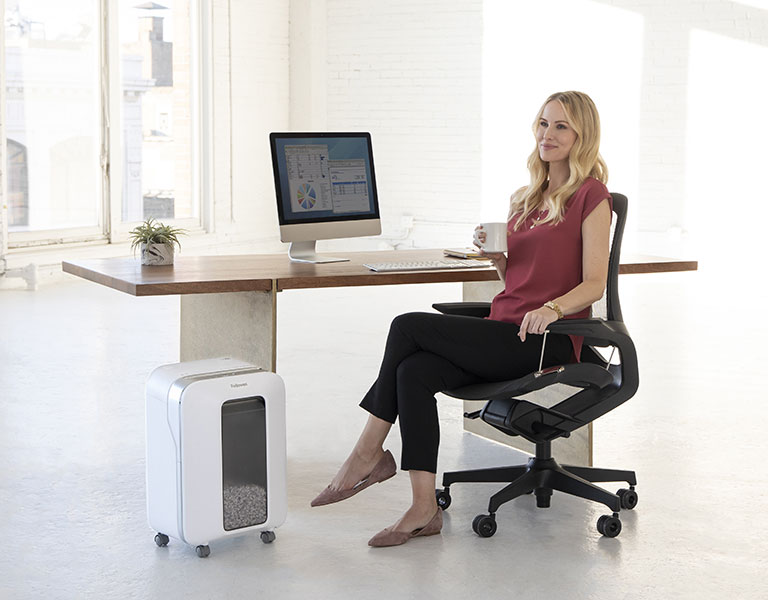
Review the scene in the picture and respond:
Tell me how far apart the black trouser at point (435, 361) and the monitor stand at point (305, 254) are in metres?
0.64

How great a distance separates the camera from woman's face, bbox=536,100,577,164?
2955 mm

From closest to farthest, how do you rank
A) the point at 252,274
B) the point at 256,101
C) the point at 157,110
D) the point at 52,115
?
the point at 252,274, the point at 52,115, the point at 157,110, the point at 256,101

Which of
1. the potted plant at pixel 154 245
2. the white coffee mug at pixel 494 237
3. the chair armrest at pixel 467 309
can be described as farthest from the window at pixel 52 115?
the white coffee mug at pixel 494 237

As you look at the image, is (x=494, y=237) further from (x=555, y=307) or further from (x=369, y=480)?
(x=369, y=480)

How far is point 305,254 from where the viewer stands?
3.51 metres

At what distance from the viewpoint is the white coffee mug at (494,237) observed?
2832 millimetres

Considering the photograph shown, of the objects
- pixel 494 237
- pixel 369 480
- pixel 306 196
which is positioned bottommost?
pixel 369 480

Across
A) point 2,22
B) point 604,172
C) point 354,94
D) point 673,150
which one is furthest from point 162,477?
point 354,94

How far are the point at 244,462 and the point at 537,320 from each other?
856mm

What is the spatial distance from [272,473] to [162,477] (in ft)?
0.93

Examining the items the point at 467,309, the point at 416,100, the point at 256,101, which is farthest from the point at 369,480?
the point at 256,101

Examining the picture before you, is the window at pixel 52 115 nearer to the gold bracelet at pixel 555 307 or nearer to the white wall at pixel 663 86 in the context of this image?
the white wall at pixel 663 86

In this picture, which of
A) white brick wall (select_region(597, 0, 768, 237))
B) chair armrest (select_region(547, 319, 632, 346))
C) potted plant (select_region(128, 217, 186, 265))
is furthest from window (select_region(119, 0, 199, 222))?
chair armrest (select_region(547, 319, 632, 346))

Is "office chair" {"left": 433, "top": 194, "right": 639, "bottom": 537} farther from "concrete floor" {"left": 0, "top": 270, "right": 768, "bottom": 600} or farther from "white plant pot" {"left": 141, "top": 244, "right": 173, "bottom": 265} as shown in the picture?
"white plant pot" {"left": 141, "top": 244, "right": 173, "bottom": 265}
